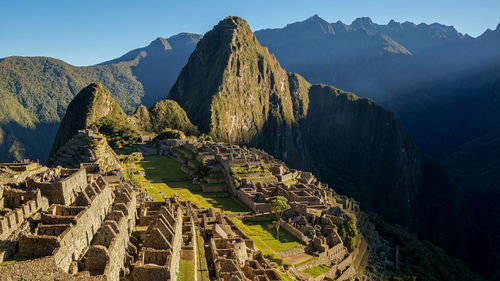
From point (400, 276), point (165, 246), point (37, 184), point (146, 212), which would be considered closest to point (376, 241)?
point (400, 276)

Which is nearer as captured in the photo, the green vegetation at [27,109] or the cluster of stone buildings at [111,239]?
the cluster of stone buildings at [111,239]

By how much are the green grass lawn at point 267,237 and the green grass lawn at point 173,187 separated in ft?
15.1

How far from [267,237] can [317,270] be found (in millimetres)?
6839

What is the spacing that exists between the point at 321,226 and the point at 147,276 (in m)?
34.0

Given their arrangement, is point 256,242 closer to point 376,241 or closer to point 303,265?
point 303,265

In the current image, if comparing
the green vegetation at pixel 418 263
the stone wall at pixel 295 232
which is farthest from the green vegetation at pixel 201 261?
the green vegetation at pixel 418 263

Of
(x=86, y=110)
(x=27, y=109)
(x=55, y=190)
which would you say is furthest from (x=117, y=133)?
(x=27, y=109)

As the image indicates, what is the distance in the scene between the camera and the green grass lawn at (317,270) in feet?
122

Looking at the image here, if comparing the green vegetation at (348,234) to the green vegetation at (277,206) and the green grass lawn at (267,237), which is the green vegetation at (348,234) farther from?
the green grass lawn at (267,237)

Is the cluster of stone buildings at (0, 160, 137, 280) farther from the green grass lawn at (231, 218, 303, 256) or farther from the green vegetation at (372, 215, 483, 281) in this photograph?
the green vegetation at (372, 215, 483, 281)

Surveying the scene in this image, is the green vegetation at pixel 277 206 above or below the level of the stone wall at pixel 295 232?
above

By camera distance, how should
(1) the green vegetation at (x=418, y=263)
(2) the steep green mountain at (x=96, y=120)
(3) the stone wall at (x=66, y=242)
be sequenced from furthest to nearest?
(2) the steep green mountain at (x=96, y=120) < (1) the green vegetation at (x=418, y=263) < (3) the stone wall at (x=66, y=242)

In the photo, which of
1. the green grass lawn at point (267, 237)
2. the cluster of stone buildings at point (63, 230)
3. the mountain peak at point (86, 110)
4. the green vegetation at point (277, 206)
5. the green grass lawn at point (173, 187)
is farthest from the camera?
the mountain peak at point (86, 110)

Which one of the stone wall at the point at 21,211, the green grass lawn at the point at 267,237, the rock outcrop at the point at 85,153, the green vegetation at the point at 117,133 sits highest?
the green vegetation at the point at 117,133
